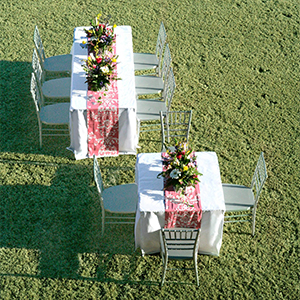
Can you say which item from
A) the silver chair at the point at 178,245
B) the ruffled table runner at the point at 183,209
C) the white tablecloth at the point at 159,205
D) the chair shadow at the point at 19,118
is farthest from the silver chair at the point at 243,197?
the chair shadow at the point at 19,118

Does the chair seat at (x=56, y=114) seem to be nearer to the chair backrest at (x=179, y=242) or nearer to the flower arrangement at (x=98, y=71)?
the flower arrangement at (x=98, y=71)

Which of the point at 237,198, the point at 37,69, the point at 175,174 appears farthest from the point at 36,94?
the point at 237,198

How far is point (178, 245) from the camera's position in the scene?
5.62m

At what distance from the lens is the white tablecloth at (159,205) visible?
18.5 ft

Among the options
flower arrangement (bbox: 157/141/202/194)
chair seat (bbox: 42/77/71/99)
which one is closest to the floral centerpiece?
chair seat (bbox: 42/77/71/99)

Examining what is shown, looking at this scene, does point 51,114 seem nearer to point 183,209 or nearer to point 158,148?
point 158,148

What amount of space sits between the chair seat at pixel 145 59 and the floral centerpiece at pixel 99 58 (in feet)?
2.07

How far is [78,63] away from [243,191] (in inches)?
130

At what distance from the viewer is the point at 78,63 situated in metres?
7.53

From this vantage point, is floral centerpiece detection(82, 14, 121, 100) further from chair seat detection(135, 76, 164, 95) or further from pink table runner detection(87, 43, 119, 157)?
chair seat detection(135, 76, 164, 95)

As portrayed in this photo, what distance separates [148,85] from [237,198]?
261 centimetres

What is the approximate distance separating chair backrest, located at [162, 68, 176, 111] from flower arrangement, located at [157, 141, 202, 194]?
5.05 feet

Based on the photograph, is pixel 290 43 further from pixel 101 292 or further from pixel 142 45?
pixel 101 292

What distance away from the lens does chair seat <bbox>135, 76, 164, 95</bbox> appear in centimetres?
768
